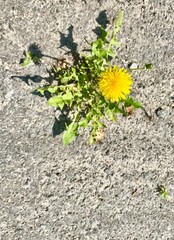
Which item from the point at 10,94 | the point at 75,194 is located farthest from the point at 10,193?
the point at 10,94

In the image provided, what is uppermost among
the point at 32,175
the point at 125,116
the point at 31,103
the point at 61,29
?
the point at 61,29

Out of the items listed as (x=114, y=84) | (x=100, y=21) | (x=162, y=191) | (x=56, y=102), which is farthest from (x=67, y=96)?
(x=162, y=191)

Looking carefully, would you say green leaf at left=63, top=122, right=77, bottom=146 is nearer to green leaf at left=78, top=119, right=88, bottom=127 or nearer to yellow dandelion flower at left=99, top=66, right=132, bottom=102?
green leaf at left=78, top=119, right=88, bottom=127

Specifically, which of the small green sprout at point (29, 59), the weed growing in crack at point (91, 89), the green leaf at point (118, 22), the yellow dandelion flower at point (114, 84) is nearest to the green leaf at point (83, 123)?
the weed growing in crack at point (91, 89)

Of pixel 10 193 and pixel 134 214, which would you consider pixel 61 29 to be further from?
pixel 134 214

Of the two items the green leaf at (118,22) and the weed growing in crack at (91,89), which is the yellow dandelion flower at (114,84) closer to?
the weed growing in crack at (91,89)

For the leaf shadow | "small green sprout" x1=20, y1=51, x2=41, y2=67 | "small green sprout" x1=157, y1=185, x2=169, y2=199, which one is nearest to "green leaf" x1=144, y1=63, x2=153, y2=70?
the leaf shadow

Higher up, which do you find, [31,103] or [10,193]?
[31,103]
